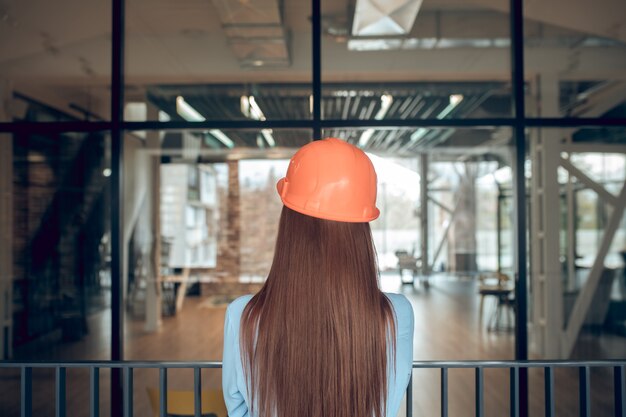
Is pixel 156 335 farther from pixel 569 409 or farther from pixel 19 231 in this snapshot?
pixel 569 409

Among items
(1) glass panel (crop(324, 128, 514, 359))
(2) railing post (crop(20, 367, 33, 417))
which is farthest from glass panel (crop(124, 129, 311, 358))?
(2) railing post (crop(20, 367, 33, 417))

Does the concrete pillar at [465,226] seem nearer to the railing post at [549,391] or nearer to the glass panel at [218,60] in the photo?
the glass panel at [218,60]

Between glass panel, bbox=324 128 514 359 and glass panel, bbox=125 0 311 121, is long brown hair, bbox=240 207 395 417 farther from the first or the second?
glass panel, bbox=324 128 514 359

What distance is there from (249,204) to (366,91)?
275 centimetres

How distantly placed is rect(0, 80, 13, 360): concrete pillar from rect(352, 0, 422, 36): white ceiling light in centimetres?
321

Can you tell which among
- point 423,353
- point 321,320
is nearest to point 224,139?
point 423,353

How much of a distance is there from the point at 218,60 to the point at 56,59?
4.49ft

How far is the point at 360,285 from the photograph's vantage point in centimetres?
110

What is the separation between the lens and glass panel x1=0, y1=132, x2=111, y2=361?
16.0 feet

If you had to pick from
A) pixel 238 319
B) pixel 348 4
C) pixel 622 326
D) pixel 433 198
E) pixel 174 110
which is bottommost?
pixel 622 326

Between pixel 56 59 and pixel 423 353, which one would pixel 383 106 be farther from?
pixel 56 59

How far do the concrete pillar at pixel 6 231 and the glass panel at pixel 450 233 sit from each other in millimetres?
3454

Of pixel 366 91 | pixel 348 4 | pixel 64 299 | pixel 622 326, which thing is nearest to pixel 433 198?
pixel 366 91

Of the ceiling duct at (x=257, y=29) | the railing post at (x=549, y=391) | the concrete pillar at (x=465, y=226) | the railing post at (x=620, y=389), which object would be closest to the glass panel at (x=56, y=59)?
the ceiling duct at (x=257, y=29)
